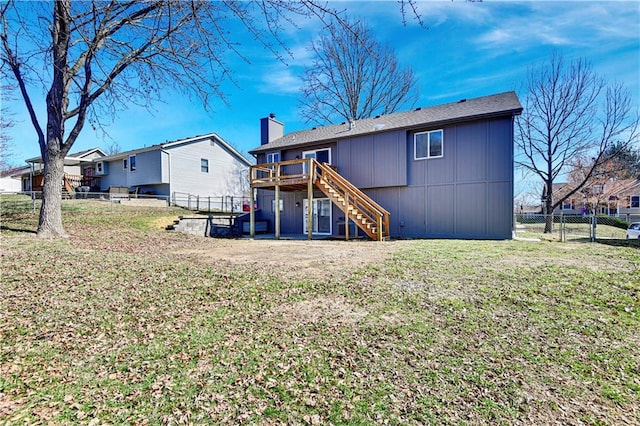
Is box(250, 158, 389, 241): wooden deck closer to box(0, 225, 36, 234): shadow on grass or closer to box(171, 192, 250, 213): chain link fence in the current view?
box(0, 225, 36, 234): shadow on grass

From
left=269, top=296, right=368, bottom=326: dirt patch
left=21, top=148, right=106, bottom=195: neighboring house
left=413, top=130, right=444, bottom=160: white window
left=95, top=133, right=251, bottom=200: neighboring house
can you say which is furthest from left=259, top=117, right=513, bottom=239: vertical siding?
left=21, top=148, right=106, bottom=195: neighboring house

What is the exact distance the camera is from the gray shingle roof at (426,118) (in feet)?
39.3

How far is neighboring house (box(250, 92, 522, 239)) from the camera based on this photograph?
1191cm

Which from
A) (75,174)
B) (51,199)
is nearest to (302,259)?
(51,199)

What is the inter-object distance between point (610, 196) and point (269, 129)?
29443 mm

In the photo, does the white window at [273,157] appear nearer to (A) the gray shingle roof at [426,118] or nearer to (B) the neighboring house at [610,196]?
(A) the gray shingle roof at [426,118]

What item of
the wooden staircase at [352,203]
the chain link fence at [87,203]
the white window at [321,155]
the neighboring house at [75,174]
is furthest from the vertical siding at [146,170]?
the wooden staircase at [352,203]

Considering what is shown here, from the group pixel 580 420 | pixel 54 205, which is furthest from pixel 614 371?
pixel 54 205

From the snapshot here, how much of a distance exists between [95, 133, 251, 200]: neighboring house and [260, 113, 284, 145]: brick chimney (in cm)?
746

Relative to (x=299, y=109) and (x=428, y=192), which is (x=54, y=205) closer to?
(x=428, y=192)

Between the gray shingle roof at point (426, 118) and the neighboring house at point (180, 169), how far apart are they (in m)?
8.66

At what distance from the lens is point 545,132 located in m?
18.3

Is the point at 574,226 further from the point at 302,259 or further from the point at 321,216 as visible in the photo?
the point at 302,259

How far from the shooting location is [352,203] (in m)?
13.6
